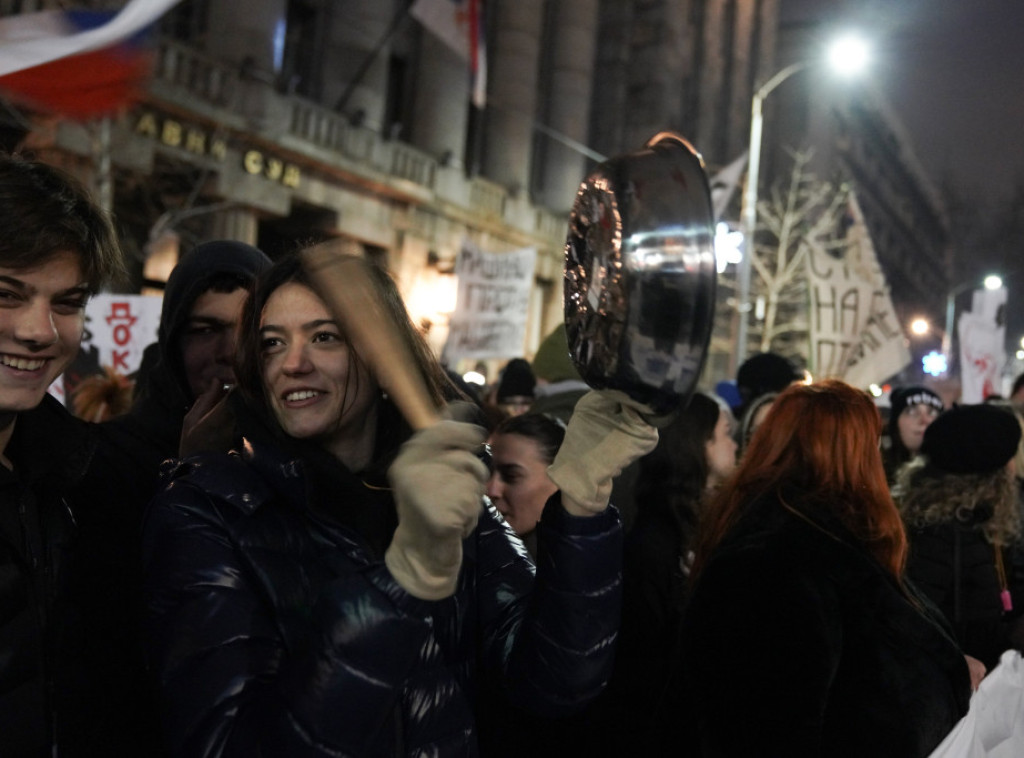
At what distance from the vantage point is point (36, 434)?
178cm

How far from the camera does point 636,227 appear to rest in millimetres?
1413

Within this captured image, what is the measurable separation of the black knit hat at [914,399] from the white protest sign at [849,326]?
1170 mm

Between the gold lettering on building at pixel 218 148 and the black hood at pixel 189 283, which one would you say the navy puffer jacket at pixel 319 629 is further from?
the gold lettering on building at pixel 218 148

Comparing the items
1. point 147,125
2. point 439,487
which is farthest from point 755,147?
point 439,487

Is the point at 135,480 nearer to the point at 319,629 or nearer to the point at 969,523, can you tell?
the point at 319,629

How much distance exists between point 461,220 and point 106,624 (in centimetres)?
1943

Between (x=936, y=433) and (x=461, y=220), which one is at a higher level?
(x=461, y=220)

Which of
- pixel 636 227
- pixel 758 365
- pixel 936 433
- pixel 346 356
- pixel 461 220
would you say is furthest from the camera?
pixel 461 220

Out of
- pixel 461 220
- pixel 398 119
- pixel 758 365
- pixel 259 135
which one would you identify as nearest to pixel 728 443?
pixel 758 365

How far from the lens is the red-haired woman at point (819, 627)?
7.46 feet

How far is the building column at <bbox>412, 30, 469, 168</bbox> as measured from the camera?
68.5 feet

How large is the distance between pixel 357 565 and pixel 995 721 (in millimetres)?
2098

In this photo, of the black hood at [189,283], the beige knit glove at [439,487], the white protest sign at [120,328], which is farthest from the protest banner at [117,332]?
the beige knit glove at [439,487]

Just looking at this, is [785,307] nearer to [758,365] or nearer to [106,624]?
[758,365]
